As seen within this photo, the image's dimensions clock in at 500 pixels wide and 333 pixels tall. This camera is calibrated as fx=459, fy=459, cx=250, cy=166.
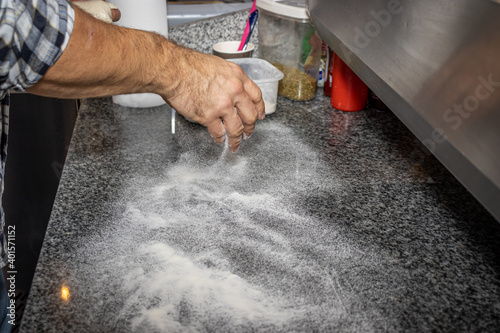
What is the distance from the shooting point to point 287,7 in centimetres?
115

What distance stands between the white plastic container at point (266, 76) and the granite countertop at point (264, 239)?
0.12 meters

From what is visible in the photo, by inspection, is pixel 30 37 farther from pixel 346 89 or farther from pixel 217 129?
pixel 346 89

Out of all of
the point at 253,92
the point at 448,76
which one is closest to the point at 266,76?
the point at 253,92

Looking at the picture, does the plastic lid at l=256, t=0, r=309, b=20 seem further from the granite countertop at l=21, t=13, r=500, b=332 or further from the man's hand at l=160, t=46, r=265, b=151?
the man's hand at l=160, t=46, r=265, b=151

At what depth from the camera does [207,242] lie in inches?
26.9

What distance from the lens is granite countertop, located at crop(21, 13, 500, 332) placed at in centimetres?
55

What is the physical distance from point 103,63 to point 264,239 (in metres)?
0.34

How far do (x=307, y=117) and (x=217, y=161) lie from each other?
312mm

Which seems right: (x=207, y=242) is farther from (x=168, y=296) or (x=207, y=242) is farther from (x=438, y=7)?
(x=438, y=7)

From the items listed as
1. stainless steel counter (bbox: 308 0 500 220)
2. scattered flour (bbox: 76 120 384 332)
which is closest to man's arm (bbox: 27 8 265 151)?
scattered flour (bbox: 76 120 384 332)

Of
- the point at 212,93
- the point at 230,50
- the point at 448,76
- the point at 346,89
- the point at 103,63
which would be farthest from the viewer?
the point at 230,50

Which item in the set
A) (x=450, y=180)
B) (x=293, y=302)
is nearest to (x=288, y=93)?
(x=450, y=180)

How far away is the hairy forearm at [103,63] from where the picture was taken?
554 mm

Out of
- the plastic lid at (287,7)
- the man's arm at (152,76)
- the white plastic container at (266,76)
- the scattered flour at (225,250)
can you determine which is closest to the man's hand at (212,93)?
the man's arm at (152,76)
